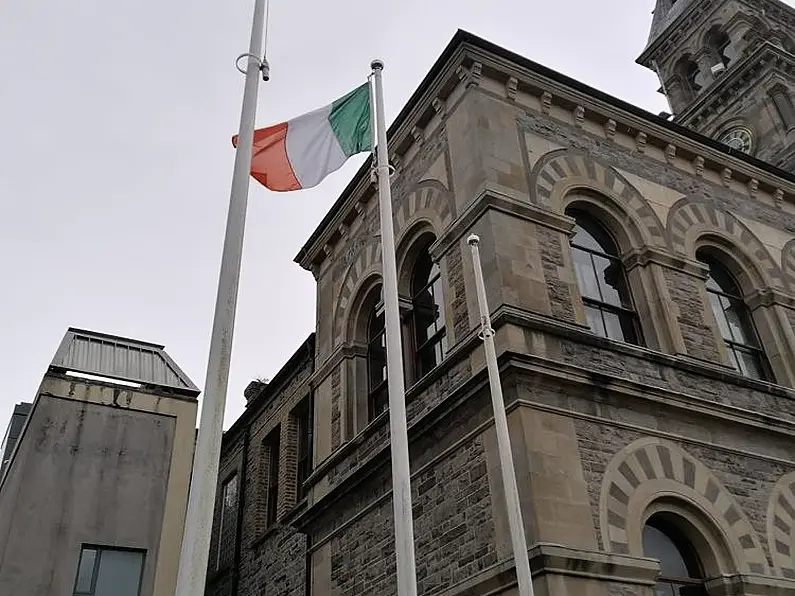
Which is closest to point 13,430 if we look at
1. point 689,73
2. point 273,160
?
point 273,160

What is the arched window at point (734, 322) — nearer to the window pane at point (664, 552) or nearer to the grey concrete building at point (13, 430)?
the window pane at point (664, 552)

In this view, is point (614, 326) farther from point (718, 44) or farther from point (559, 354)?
point (718, 44)

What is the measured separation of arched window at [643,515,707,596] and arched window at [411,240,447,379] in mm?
4193

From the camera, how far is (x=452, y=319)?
12.7m

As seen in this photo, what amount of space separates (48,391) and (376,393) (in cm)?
779

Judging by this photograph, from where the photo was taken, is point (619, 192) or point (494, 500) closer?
point (494, 500)

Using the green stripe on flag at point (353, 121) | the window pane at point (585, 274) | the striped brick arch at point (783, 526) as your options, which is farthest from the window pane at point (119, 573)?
the striped brick arch at point (783, 526)

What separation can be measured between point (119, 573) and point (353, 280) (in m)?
7.72

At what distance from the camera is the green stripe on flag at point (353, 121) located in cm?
962

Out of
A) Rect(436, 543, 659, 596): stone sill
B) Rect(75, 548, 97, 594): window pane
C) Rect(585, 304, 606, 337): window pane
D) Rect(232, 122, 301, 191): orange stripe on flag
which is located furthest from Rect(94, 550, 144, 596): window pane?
Rect(232, 122, 301, 191): orange stripe on flag

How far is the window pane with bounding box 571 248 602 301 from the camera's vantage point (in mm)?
13141

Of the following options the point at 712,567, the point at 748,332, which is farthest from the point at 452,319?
the point at 748,332

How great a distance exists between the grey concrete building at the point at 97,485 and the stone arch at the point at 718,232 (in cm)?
1164

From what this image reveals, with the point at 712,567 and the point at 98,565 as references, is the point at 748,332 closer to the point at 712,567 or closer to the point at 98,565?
the point at 712,567
